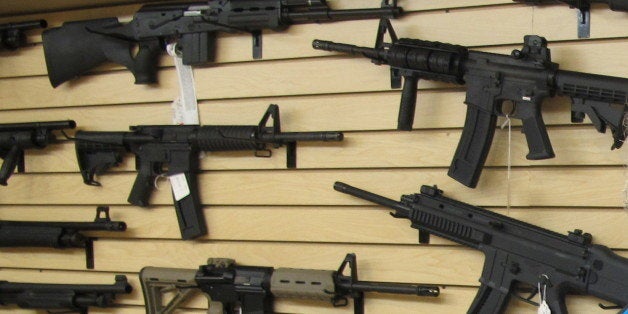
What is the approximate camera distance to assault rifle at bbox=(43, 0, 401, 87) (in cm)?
323

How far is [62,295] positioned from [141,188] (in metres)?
0.65

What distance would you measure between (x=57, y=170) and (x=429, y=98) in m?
1.74

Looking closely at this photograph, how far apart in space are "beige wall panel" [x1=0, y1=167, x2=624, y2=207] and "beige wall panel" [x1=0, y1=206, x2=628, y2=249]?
32 mm

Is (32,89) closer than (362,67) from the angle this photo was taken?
No

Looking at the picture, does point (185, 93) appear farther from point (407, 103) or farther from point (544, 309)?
point (544, 309)

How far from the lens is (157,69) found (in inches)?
142

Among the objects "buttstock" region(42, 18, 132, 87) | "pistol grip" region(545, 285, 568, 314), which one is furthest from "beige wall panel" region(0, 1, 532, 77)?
"pistol grip" region(545, 285, 568, 314)

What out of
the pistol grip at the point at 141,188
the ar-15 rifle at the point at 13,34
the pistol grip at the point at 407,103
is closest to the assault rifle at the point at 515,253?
the pistol grip at the point at 407,103

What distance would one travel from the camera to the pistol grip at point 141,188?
11.7ft

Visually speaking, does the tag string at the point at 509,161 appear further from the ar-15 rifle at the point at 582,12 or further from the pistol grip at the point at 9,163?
the pistol grip at the point at 9,163

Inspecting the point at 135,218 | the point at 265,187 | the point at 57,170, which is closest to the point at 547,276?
the point at 265,187

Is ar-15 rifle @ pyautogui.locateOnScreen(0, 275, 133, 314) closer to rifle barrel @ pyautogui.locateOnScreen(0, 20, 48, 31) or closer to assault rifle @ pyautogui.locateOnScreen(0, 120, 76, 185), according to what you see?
assault rifle @ pyautogui.locateOnScreen(0, 120, 76, 185)

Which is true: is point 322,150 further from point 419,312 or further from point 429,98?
point 419,312

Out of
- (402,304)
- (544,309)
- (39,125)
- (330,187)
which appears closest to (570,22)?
(544,309)
